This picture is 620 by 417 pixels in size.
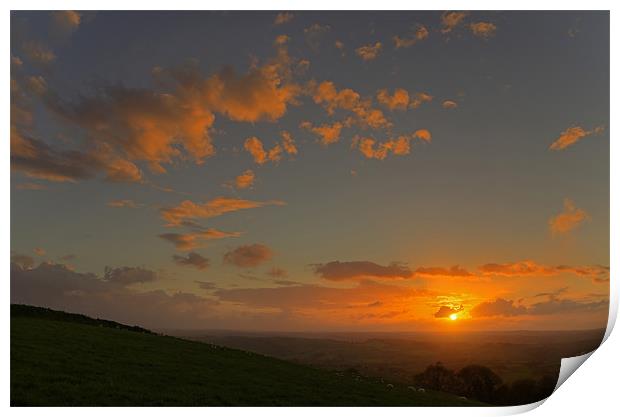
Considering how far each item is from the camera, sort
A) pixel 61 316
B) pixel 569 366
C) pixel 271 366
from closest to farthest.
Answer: pixel 569 366 → pixel 271 366 → pixel 61 316

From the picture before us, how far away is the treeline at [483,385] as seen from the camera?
41.2 ft

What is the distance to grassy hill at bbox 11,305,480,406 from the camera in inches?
466

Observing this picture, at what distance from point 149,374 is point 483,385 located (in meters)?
6.78

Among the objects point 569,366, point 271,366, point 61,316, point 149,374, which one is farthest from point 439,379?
point 61,316

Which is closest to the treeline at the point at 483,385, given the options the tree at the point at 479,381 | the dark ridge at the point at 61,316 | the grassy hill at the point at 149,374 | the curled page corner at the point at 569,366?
the tree at the point at 479,381

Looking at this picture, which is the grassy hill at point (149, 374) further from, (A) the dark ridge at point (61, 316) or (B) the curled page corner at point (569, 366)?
(B) the curled page corner at point (569, 366)

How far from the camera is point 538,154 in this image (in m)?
13.1

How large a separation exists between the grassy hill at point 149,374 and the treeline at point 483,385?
2.04ft

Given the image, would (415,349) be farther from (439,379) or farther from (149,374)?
(149,374)

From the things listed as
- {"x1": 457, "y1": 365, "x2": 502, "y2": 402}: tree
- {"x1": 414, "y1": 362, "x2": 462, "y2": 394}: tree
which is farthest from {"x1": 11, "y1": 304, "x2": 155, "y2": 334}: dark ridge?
{"x1": 457, "y1": 365, "x2": 502, "y2": 402}: tree

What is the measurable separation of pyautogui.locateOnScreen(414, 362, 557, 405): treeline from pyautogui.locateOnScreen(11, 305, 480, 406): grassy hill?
62 centimetres

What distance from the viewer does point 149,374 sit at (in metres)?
12.6
